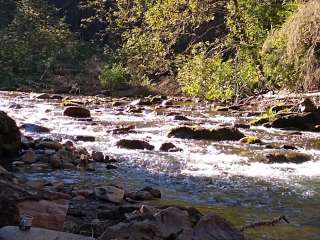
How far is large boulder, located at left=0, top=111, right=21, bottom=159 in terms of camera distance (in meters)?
8.49

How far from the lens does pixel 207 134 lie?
11188mm

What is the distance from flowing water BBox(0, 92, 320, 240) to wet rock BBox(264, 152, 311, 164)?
5.6 inches

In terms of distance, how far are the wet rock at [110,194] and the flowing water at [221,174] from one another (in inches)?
24.3

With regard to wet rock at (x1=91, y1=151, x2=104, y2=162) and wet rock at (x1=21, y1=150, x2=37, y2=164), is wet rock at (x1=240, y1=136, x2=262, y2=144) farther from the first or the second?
wet rock at (x1=21, y1=150, x2=37, y2=164)

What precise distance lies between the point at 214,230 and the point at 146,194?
212cm

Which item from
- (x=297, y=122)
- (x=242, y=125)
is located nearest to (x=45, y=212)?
(x=242, y=125)

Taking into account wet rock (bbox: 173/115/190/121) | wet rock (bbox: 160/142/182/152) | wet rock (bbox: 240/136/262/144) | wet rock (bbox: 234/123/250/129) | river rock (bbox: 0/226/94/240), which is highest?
wet rock (bbox: 173/115/190/121)

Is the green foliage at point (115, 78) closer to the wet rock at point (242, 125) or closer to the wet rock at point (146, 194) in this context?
the wet rock at point (242, 125)

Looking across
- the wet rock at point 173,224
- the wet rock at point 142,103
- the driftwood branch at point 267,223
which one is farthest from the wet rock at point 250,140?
the wet rock at point 142,103

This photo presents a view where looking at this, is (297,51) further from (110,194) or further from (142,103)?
(142,103)

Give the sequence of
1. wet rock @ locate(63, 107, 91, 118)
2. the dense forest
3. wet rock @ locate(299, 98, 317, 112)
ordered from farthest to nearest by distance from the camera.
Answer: wet rock @ locate(63, 107, 91, 118), wet rock @ locate(299, 98, 317, 112), the dense forest

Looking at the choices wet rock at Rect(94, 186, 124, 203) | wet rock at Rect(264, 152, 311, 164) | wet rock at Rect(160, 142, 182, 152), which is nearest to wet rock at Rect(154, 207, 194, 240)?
wet rock at Rect(94, 186, 124, 203)

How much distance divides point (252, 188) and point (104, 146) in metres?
3.67

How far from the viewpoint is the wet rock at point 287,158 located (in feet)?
29.1
